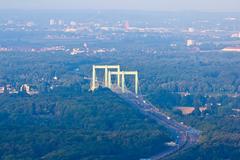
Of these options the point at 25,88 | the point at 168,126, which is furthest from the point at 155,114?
the point at 25,88

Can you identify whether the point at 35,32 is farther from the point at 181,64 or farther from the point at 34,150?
the point at 34,150

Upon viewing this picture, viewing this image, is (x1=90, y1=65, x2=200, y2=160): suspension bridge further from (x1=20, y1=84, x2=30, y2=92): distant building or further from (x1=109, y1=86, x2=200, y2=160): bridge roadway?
(x1=20, y1=84, x2=30, y2=92): distant building

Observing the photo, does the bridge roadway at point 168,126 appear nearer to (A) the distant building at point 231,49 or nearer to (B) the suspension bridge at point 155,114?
(B) the suspension bridge at point 155,114

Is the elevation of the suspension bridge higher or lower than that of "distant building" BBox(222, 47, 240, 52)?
lower

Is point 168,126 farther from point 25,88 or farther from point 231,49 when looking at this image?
point 231,49

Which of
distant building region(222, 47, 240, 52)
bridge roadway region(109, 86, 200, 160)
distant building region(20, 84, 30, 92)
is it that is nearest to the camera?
bridge roadway region(109, 86, 200, 160)

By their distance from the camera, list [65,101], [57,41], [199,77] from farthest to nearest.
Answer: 1. [57,41]
2. [199,77]
3. [65,101]

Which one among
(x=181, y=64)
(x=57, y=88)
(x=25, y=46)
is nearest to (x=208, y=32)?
(x=25, y=46)

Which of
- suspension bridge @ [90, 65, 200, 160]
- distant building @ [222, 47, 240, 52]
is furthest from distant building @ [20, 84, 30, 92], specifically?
distant building @ [222, 47, 240, 52]
